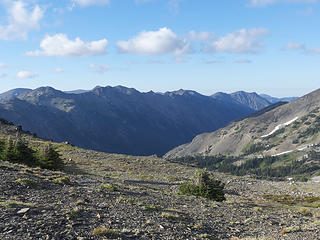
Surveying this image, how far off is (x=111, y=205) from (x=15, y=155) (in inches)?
913

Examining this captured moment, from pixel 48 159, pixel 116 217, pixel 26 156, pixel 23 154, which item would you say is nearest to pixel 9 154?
pixel 23 154

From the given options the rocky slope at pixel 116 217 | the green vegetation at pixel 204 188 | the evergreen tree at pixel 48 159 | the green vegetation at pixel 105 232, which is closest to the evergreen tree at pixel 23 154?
the evergreen tree at pixel 48 159

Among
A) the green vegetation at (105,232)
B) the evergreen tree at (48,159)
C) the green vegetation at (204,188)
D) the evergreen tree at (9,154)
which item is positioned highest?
the evergreen tree at (9,154)

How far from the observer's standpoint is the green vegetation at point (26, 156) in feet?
115

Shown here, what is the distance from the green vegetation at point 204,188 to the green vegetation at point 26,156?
18680mm

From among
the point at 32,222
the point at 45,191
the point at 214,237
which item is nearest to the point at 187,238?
the point at 214,237

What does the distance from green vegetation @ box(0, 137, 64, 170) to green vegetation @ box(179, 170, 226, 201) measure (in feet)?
61.3

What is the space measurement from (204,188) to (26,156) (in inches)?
954

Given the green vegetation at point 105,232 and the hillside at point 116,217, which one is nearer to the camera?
the green vegetation at point 105,232

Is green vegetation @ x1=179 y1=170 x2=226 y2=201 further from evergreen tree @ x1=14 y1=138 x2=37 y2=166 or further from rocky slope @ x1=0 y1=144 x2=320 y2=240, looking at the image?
evergreen tree @ x1=14 y1=138 x2=37 y2=166

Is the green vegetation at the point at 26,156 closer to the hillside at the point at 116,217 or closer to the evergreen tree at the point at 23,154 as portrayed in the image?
the evergreen tree at the point at 23,154

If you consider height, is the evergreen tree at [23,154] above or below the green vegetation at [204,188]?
above

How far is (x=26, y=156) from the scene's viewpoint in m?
36.0

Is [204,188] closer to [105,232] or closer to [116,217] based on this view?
[116,217]
